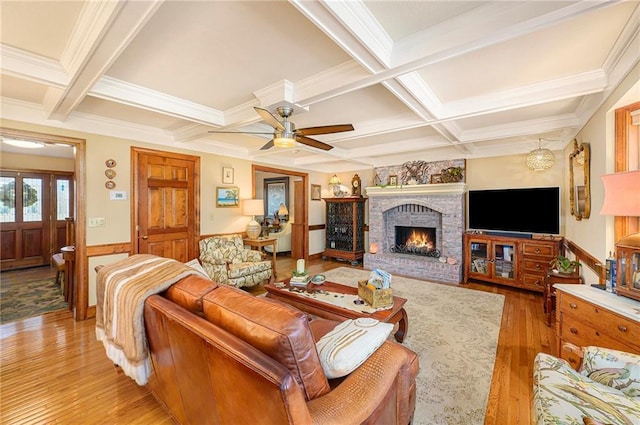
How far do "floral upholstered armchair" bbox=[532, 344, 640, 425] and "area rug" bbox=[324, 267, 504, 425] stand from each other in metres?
0.63

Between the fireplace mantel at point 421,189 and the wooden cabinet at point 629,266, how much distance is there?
10.2 feet

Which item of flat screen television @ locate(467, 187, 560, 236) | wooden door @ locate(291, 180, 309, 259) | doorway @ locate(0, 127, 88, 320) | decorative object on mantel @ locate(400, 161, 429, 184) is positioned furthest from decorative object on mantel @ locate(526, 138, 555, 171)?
doorway @ locate(0, 127, 88, 320)

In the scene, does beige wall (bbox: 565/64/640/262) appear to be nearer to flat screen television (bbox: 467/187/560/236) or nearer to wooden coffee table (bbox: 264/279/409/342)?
flat screen television (bbox: 467/187/560/236)

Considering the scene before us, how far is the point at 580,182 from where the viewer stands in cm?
323

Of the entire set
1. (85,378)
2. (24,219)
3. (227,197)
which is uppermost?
(227,197)

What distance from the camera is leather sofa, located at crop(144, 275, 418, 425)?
2.92ft

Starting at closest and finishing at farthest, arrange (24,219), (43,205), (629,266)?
1. (629,266)
2. (24,219)
3. (43,205)

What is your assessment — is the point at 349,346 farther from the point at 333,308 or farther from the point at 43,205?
the point at 43,205

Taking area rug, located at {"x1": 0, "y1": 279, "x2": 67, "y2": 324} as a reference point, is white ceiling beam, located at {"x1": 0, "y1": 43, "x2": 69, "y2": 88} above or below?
above

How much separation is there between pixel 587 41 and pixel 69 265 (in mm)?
5705

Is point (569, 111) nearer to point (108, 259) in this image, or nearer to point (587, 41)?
point (587, 41)

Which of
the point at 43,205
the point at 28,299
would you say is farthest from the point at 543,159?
the point at 43,205

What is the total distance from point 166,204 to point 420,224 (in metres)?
4.62

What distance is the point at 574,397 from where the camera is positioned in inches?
48.1
